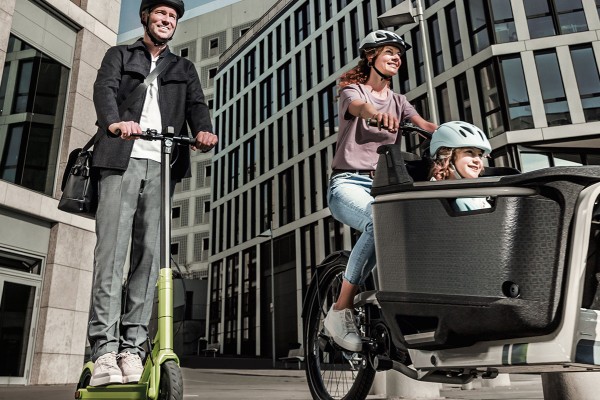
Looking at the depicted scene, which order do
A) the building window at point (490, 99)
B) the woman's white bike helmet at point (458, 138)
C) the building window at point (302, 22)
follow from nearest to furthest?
the woman's white bike helmet at point (458, 138)
the building window at point (490, 99)
the building window at point (302, 22)

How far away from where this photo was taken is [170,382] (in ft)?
7.94

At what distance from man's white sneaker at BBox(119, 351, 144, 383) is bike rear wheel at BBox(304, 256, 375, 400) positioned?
3.72ft

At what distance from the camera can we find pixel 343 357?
11.4 feet

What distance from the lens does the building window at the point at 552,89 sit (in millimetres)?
21672

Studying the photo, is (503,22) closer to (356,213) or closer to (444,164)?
(356,213)

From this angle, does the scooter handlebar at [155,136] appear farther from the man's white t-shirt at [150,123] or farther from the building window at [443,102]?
the building window at [443,102]

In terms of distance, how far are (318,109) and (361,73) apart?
3196 centimetres

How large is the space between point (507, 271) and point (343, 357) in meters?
1.77

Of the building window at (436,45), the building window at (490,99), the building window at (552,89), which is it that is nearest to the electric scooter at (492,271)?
the building window at (490,99)

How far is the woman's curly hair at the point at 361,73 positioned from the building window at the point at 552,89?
2033 cm

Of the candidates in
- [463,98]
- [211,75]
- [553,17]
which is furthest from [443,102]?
[211,75]

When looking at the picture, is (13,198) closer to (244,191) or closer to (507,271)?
(507,271)

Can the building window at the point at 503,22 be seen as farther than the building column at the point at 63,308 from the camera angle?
Yes

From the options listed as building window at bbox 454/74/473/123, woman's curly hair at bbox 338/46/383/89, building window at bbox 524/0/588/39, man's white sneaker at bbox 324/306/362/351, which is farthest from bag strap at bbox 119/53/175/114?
building window at bbox 524/0/588/39
